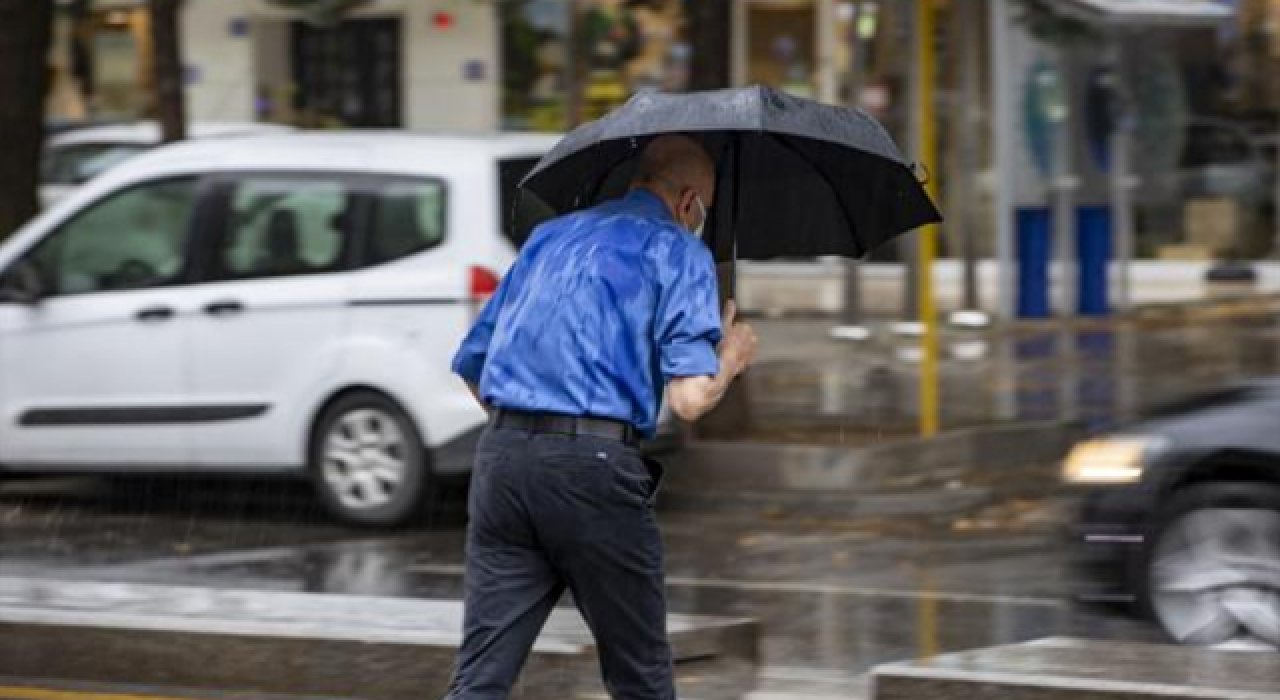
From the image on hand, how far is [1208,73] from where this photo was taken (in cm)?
2217

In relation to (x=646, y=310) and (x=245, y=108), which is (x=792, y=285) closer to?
(x=245, y=108)

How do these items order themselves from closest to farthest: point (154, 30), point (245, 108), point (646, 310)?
point (646, 310)
point (154, 30)
point (245, 108)

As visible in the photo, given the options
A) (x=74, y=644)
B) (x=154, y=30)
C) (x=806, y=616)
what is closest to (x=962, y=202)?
(x=154, y=30)

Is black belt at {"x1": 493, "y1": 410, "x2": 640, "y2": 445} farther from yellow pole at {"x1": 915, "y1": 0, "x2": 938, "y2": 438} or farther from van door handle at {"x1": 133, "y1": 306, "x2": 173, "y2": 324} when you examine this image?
yellow pole at {"x1": 915, "y1": 0, "x2": 938, "y2": 438}

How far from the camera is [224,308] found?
12.2m

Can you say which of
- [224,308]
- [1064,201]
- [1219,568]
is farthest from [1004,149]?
[1219,568]

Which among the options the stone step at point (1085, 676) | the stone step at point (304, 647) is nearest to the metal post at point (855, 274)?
the stone step at point (304, 647)

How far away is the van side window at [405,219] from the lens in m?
11.9

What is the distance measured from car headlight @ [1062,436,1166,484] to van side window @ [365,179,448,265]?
161 inches

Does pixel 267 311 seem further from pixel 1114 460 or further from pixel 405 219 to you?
pixel 1114 460

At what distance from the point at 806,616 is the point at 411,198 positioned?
3537 mm

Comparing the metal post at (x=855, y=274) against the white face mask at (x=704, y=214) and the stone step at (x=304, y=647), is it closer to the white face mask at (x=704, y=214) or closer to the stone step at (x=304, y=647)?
the stone step at (x=304, y=647)

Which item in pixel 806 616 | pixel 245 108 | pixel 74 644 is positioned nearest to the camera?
pixel 74 644

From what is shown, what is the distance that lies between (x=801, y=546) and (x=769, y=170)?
5916 mm
